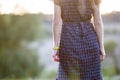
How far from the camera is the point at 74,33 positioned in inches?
96.1

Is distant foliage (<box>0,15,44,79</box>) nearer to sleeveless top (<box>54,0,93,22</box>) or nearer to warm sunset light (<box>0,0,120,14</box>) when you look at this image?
warm sunset light (<box>0,0,120,14</box>)

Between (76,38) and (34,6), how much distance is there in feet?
6.40

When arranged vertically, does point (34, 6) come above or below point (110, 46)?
above

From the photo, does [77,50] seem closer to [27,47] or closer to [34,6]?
[34,6]

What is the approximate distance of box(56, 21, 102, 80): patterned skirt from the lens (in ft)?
8.02

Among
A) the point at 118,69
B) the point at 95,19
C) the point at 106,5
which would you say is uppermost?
the point at 106,5

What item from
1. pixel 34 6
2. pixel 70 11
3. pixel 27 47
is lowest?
pixel 27 47

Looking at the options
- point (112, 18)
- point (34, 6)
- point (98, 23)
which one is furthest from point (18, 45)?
point (98, 23)

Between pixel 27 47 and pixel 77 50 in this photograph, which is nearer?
pixel 77 50

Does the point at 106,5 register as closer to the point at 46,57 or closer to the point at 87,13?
the point at 87,13

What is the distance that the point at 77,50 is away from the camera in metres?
2.45

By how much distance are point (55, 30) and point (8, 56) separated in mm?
3750

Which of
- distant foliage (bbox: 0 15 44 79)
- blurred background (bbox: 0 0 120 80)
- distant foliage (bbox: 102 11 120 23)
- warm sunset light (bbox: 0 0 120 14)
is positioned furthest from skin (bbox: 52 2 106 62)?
distant foliage (bbox: 102 11 120 23)

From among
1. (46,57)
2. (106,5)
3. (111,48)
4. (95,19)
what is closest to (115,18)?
(111,48)
